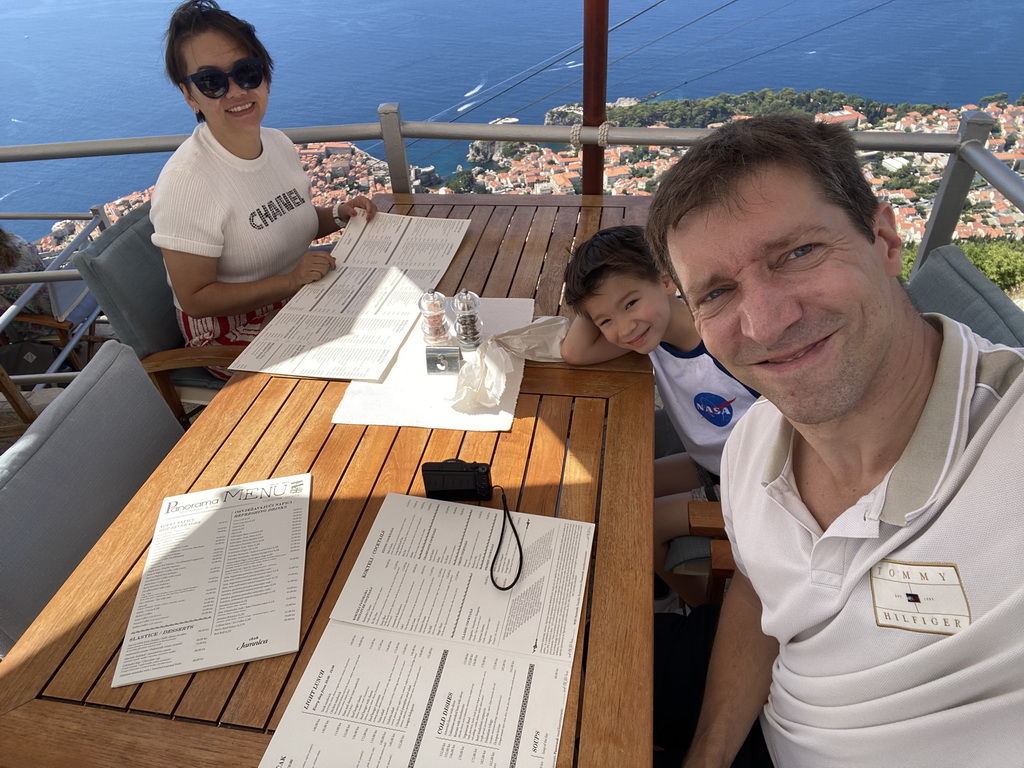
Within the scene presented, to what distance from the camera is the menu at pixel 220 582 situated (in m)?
1.02

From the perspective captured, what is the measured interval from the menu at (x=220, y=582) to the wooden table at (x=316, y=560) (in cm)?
2

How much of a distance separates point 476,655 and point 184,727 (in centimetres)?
43

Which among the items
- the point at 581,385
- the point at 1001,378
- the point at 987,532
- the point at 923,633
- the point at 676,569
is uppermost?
the point at 1001,378

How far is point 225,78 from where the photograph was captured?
6.34 feet

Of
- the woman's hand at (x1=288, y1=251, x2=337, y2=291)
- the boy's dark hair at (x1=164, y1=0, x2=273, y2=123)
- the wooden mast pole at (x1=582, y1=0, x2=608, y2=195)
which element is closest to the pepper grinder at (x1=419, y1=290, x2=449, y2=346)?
the woman's hand at (x1=288, y1=251, x2=337, y2=291)

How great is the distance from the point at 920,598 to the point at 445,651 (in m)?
0.66

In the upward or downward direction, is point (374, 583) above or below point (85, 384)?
below

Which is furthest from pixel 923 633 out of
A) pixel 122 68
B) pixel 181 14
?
pixel 122 68

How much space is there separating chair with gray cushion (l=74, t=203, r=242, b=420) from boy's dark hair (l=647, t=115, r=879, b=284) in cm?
149

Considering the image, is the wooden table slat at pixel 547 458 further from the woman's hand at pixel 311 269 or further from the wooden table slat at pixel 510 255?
the woman's hand at pixel 311 269

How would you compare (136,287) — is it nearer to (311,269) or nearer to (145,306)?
(145,306)

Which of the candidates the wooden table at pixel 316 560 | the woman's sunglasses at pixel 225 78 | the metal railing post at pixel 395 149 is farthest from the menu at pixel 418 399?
the metal railing post at pixel 395 149

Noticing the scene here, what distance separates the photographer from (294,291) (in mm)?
2053

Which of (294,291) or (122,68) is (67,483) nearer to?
(294,291)
